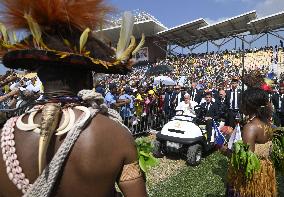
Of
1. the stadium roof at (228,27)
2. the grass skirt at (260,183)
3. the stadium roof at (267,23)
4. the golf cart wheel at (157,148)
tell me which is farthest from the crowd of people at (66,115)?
the stadium roof at (228,27)

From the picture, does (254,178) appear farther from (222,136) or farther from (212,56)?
(212,56)

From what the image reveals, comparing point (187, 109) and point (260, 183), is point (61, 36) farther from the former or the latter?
point (187, 109)

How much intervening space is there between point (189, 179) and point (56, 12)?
20.9 ft

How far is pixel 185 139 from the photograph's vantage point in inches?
352

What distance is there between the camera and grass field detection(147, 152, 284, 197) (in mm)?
6945

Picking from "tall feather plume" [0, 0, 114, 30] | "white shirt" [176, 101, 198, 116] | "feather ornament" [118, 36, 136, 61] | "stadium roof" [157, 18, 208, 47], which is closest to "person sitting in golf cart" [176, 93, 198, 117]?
"white shirt" [176, 101, 198, 116]

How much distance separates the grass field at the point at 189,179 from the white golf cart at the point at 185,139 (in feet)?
0.75

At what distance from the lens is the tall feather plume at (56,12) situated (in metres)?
1.89

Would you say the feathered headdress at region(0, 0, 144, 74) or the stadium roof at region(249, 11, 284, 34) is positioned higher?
→ the stadium roof at region(249, 11, 284, 34)

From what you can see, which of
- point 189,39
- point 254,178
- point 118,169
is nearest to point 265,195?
point 254,178

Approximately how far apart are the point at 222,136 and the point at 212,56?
30.5 metres

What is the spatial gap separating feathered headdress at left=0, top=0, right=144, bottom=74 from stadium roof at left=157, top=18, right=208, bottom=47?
36.0 m

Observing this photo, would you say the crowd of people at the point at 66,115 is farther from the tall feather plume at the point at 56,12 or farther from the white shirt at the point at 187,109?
the white shirt at the point at 187,109

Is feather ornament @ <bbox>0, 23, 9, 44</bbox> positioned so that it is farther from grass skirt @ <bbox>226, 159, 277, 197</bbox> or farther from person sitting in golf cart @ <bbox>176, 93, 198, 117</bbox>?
person sitting in golf cart @ <bbox>176, 93, 198, 117</bbox>
